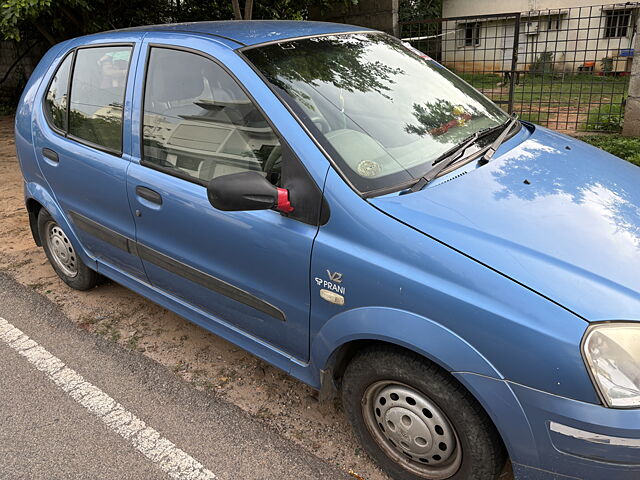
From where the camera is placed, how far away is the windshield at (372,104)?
212 centimetres

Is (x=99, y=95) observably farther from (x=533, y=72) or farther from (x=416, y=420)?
(x=533, y=72)

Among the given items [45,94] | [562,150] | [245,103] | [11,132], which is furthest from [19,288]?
[11,132]

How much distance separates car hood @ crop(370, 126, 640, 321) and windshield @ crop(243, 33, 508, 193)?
21 cm

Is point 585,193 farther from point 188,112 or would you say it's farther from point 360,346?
point 188,112

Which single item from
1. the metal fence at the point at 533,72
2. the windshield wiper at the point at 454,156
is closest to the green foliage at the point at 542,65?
the metal fence at the point at 533,72

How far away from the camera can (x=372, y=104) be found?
2381mm

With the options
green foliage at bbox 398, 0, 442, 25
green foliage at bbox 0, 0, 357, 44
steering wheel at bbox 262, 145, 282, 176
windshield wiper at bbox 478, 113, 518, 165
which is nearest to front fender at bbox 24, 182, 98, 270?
steering wheel at bbox 262, 145, 282, 176

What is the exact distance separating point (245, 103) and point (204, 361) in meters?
1.51

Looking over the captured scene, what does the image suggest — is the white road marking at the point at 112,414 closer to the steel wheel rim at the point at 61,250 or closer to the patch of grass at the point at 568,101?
the steel wheel rim at the point at 61,250

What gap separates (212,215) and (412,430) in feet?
4.00

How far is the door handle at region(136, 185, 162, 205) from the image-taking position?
2572mm

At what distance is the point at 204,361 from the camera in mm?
3004

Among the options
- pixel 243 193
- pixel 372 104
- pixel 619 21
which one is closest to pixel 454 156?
pixel 372 104

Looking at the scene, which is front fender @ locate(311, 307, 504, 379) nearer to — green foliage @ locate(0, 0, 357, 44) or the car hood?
the car hood
